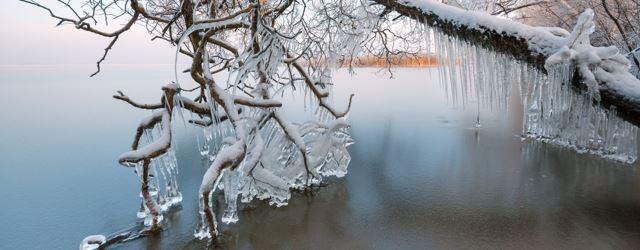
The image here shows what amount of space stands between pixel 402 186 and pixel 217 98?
137 inches

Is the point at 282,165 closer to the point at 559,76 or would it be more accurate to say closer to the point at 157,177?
the point at 157,177

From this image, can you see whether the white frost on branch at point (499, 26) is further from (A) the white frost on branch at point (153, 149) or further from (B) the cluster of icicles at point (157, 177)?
(B) the cluster of icicles at point (157, 177)

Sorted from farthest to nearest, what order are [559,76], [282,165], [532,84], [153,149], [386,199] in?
[282,165]
[386,199]
[153,149]
[532,84]
[559,76]

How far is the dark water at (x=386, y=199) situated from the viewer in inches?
184

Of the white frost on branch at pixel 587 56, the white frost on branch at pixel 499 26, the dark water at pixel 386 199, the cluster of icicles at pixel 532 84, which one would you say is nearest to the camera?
the white frost on branch at pixel 587 56

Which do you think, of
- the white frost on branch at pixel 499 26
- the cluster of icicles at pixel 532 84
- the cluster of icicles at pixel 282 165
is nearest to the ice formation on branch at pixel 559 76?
the cluster of icicles at pixel 532 84

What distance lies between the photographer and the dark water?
4.66 m

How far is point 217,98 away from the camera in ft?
14.0

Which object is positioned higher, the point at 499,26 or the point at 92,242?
the point at 499,26

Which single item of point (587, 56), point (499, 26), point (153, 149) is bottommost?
point (153, 149)

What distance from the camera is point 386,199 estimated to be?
19.4 feet

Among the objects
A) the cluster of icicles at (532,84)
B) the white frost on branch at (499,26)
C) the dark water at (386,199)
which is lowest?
the dark water at (386,199)

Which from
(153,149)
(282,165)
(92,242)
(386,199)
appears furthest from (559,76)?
(92,242)

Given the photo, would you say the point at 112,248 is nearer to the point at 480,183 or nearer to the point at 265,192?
the point at 265,192
